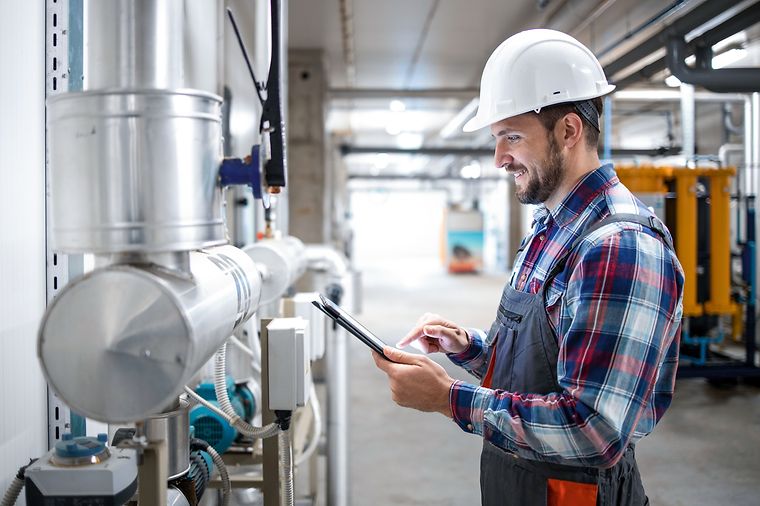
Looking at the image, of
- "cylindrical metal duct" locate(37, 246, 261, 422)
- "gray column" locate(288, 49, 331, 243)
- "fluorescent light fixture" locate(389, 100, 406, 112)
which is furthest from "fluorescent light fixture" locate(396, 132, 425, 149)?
"cylindrical metal duct" locate(37, 246, 261, 422)

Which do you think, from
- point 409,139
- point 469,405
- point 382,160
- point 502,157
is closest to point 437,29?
point 502,157

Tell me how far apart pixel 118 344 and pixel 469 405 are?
1.82 ft

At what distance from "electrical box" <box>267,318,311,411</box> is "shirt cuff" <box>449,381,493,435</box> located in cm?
28

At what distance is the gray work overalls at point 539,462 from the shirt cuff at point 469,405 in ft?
0.08

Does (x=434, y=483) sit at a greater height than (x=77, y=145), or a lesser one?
lesser

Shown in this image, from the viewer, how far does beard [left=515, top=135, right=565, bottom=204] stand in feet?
3.53

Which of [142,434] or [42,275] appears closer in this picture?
[142,434]

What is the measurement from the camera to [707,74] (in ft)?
12.5

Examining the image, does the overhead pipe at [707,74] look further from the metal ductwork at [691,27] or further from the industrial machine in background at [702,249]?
the industrial machine in background at [702,249]

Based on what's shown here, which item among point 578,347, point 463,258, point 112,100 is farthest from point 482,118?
point 463,258

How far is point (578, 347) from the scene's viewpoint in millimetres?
880

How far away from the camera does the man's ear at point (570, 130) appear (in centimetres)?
106

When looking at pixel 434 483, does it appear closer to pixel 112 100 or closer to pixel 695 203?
pixel 112 100

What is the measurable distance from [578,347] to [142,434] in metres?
0.62
